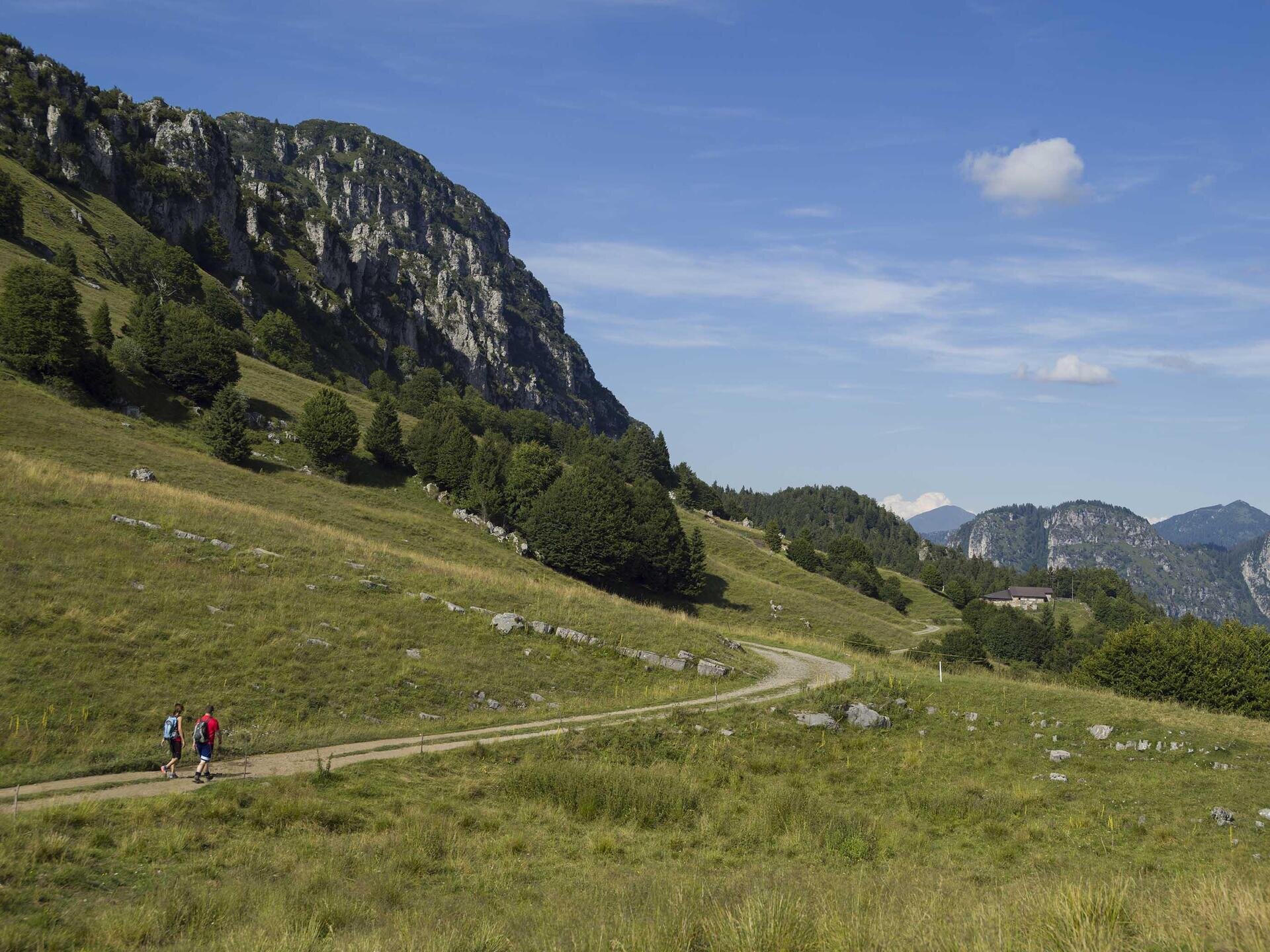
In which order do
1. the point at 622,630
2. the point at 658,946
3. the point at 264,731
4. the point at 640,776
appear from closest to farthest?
the point at 658,946, the point at 640,776, the point at 264,731, the point at 622,630

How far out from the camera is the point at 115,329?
73.8m

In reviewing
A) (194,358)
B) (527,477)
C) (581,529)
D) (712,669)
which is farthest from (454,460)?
(712,669)

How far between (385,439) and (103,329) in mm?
26597

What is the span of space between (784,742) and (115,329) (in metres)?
78.0

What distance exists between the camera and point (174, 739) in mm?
17656

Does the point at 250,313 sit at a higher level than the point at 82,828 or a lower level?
higher

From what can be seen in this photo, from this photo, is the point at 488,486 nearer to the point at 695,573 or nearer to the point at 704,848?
the point at 695,573

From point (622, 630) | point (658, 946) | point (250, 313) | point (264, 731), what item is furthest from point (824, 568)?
point (658, 946)

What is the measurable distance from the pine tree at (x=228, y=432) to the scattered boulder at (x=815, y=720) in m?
52.2

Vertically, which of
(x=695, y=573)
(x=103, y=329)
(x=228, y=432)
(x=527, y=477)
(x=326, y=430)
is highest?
(x=103, y=329)

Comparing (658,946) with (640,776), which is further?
(640,776)

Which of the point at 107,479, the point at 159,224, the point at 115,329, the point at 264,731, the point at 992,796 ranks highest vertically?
the point at 159,224

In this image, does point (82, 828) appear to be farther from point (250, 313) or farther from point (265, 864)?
point (250, 313)

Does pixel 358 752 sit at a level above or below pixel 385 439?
below
